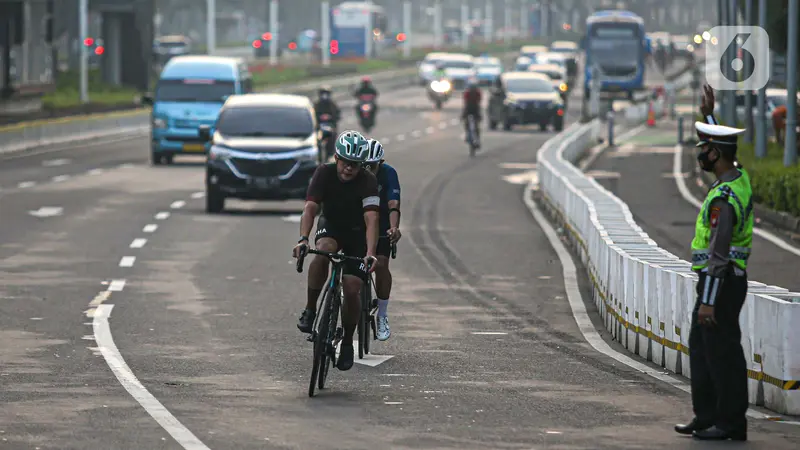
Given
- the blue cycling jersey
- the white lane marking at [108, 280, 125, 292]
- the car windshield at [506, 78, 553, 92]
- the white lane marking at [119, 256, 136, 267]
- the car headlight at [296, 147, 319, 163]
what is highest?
the blue cycling jersey

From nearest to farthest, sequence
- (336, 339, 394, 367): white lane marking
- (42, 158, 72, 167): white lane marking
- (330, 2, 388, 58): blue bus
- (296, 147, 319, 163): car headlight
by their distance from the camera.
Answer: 1. (336, 339, 394, 367): white lane marking
2. (296, 147, 319, 163): car headlight
3. (42, 158, 72, 167): white lane marking
4. (330, 2, 388, 58): blue bus

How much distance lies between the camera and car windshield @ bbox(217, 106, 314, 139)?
30.4 meters

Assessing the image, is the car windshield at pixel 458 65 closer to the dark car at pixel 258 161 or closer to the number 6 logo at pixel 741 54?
the number 6 logo at pixel 741 54

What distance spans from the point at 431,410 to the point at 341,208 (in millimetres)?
1817

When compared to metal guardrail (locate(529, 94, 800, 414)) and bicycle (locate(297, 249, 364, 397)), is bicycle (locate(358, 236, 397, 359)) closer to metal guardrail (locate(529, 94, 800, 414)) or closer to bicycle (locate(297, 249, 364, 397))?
bicycle (locate(297, 249, 364, 397))

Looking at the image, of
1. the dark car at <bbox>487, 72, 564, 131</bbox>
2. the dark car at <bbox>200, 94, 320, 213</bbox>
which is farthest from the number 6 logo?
the dark car at <bbox>200, 94, 320, 213</bbox>

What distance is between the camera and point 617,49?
8594 cm

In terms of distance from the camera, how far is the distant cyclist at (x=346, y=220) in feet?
42.3

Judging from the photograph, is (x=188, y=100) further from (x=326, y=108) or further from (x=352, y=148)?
(x=352, y=148)

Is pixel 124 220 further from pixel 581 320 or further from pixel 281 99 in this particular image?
pixel 581 320

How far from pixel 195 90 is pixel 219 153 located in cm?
1309

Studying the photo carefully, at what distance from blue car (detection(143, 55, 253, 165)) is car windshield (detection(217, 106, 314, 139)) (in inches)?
386

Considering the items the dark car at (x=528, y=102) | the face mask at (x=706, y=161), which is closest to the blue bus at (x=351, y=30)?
the dark car at (x=528, y=102)

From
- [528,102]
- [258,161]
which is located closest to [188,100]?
[258,161]
